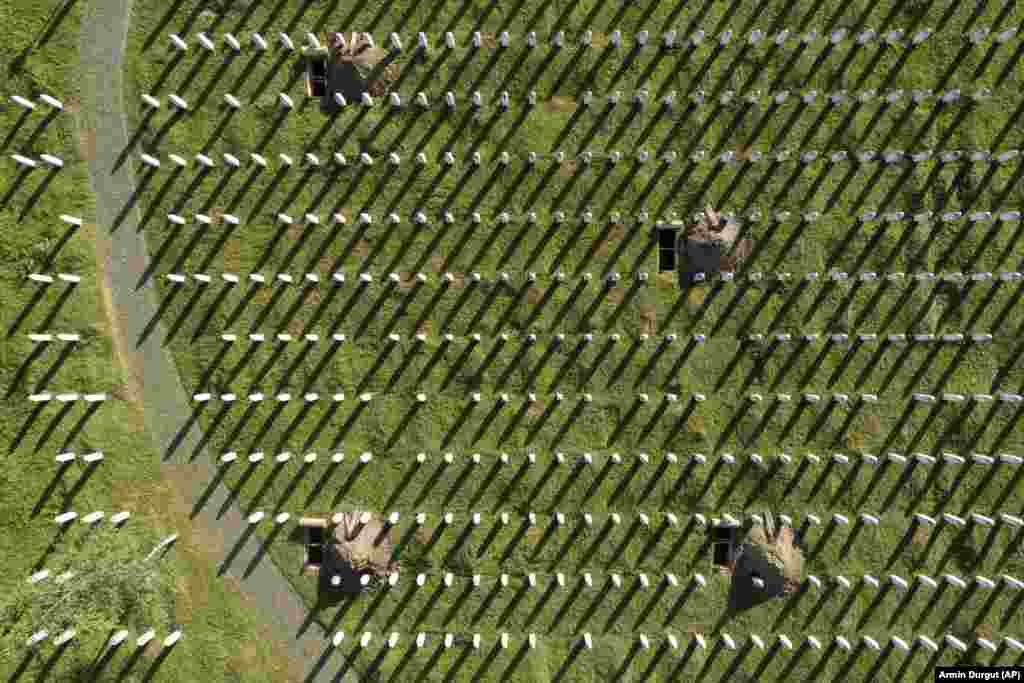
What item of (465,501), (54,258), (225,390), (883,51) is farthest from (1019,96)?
(54,258)

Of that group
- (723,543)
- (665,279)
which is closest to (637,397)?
(665,279)

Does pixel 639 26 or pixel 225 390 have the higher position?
pixel 639 26

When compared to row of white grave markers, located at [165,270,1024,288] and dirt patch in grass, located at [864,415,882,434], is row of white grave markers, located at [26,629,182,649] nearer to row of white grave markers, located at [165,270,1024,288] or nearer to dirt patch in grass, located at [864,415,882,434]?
row of white grave markers, located at [165,270,1024,288]

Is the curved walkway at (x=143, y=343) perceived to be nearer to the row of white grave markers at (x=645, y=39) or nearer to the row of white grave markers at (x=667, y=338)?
the row of white grave markers at (x=645, y=39)

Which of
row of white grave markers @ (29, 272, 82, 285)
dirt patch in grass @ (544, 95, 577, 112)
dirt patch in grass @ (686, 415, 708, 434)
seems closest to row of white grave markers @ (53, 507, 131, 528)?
row of white grave markers @ (29, 272, 82, 285)

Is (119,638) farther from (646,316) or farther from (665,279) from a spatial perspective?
(665,279)

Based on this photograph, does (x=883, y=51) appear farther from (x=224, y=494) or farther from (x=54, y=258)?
(x=54, y=258)

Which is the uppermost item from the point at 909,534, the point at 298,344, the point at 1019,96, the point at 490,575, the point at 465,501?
the point at 1019,96

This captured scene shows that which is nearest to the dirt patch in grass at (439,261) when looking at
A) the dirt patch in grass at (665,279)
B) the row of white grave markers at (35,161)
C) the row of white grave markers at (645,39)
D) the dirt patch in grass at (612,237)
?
the dirt patch in grass at (612,237)
